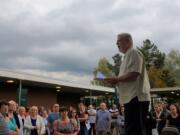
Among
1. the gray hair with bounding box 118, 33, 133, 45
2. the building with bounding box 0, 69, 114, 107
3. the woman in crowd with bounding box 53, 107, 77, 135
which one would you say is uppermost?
the building with bounding box 0, 69, 114, 107

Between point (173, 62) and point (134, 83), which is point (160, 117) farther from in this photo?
point (173, 62)

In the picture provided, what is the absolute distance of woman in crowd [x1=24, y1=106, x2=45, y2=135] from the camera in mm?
10109

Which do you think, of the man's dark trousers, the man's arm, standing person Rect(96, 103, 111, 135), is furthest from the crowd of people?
the man's arm

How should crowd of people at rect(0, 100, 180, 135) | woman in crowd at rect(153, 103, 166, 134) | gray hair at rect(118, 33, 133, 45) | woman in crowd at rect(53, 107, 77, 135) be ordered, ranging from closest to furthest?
gray hair at rect(118, 33, 133, 45)
crowd of people at rect(0, 100, 180, 135)
woman in crowd at rect(53, 107, 77, 135)
woman in crowd at rect(153, 103, 166, 134)

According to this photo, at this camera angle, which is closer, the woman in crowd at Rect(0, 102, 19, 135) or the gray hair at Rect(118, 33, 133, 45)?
the gray hair at Rect(118, 33, 133, 45)

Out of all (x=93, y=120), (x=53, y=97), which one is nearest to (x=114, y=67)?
(x=53, y=97)

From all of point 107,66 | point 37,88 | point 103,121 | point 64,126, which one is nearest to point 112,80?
point 64,126

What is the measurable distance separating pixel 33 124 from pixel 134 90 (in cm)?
686

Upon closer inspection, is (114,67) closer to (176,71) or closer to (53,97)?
(176,71)

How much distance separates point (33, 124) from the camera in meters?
10.2

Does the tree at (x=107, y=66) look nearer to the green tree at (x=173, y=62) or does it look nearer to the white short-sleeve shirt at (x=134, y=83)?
the green tree at (x=173, y=62)

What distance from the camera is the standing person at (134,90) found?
12.2 feet

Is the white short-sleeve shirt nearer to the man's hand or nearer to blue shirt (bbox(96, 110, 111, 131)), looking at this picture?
the man's hand

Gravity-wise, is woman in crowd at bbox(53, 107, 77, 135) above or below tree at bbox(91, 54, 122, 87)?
below
